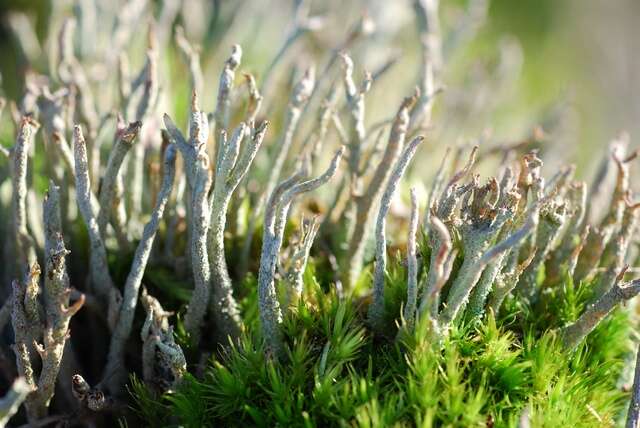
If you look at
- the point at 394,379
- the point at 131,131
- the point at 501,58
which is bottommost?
the point at 394,379

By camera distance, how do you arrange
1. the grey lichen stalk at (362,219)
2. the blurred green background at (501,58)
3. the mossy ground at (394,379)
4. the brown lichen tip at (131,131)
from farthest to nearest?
1. the blurred green background at (501,58)
2. the grey lichen stalk at (362,219)
3. the brown lichen tip at (131,131)
4. the mossy ground at (394,379)

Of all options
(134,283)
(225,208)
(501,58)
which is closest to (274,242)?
(225,208)

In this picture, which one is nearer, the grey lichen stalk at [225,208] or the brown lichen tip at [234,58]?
the grey lichen stalk at [225,208]

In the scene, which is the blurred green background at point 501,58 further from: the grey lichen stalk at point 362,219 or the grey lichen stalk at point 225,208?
the grey lichen stalk at point 225,208

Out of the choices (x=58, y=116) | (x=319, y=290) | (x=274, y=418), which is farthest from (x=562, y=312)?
(x=58, y=116)

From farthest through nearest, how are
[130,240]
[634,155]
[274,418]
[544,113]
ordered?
[544,113] < [130,240] < [634,155] < [274,418]

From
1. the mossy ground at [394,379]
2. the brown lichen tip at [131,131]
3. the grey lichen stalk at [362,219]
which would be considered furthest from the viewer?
the grey lichen stalk at [362,219]

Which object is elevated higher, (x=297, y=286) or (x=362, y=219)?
(x=362, y=219)

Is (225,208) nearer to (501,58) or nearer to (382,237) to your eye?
(382,237)

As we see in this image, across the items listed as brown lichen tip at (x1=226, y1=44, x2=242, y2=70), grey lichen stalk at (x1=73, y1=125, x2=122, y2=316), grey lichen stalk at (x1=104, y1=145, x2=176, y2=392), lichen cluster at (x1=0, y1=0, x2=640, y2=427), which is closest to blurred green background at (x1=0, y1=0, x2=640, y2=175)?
lichen cluster at (x1=0, y1=0, x2=640, y2=427)

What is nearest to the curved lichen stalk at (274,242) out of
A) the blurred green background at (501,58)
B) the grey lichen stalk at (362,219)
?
the grey lichen stalk at (362,219)

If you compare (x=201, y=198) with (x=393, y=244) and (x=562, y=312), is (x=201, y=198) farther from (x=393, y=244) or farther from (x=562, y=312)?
(x=562, y=312)
